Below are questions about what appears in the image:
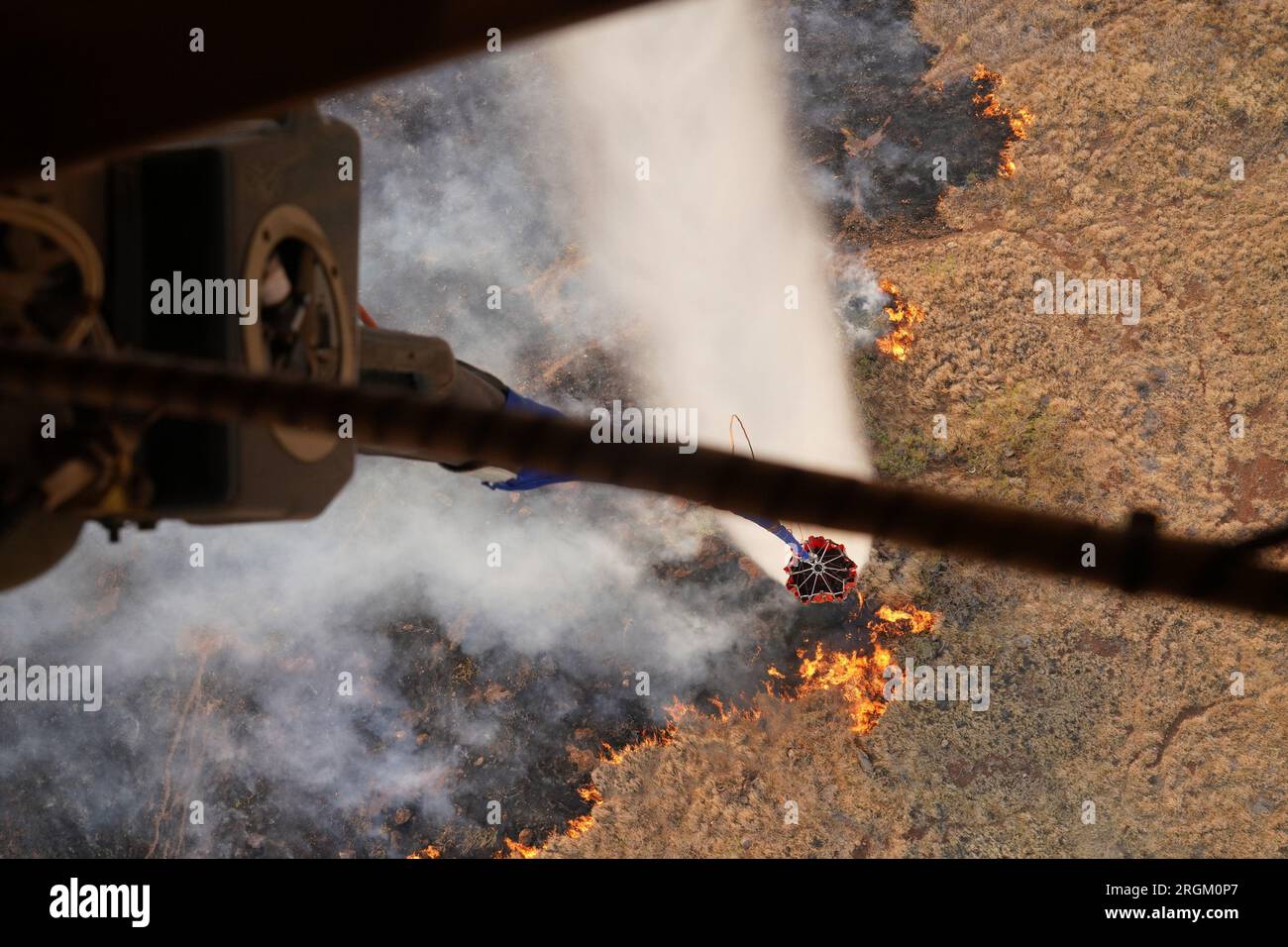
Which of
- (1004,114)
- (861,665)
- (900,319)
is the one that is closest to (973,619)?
(861,665)

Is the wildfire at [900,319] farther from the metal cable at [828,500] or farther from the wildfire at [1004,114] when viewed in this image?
the metal cable at [828,500]

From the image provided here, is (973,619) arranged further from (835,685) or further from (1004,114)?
(1004,114)

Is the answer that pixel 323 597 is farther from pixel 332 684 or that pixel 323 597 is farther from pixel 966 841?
pixel 966 841

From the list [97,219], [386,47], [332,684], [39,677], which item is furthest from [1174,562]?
[39,677]

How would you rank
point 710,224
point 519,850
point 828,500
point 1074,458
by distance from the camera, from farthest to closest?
1. point 710,224
2. point 1074,458
3. point 519,850
4. point 828,500

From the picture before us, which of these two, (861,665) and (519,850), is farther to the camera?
(861,665)

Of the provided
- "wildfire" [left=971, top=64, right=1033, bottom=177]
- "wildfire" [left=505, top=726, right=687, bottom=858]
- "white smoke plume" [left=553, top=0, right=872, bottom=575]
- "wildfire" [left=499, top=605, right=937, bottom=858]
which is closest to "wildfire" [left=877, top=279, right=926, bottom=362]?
"white smoke plume" [left=553, top=0, right=872, bottom=575]
